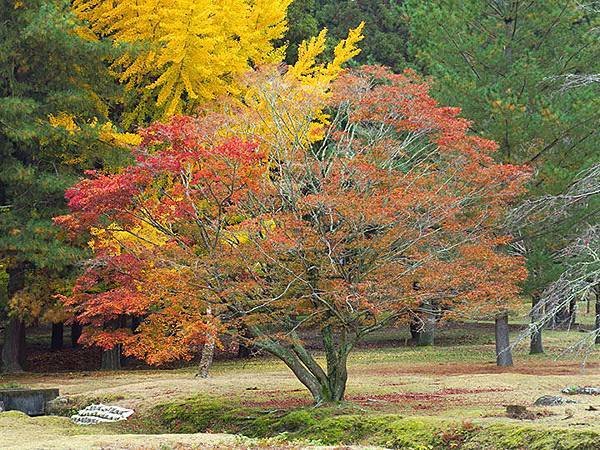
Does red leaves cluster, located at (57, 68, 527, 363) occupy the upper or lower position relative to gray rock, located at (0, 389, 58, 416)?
upper

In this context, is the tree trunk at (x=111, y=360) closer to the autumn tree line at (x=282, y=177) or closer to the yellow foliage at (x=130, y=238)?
the autumn tree line at (x=282, y=177)

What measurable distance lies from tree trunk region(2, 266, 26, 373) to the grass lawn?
1.41 m

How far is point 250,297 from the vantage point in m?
12.5

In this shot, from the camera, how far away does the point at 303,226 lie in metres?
12.0

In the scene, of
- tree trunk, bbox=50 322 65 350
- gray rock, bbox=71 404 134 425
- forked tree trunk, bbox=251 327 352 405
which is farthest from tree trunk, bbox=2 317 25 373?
forked tree trunk, bbox=251 327 352 405

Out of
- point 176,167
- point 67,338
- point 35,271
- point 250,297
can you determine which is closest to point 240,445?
point 250,297

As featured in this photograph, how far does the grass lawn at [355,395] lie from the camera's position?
31.6 feet

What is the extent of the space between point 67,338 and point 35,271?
43.5 ft

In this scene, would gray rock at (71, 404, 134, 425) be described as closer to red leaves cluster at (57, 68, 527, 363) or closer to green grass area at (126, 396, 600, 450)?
green grass area at (126, 396, 600, 450)

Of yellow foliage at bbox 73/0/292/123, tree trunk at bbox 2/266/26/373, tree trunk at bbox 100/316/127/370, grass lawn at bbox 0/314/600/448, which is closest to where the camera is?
grass lawn at bbox 0/314/600/448

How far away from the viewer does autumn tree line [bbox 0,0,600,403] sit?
12234mm

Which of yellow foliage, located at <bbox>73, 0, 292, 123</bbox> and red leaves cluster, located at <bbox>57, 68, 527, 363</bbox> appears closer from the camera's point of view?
red leaves cluster, located at <bbox>57, 68, 527, 363</bbox>

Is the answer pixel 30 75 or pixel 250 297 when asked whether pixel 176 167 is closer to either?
pixel 250 297

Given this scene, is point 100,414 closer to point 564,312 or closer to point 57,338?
point 564,312
